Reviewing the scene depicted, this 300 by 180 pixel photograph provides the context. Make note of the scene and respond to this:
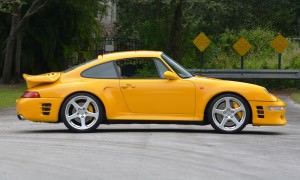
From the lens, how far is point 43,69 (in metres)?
33.9

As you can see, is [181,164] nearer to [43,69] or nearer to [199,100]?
[199,100]

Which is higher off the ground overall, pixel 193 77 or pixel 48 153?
pixel 193 77

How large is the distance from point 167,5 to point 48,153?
23.4m

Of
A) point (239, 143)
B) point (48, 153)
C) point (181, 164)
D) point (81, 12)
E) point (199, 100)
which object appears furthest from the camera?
point (81, 12)

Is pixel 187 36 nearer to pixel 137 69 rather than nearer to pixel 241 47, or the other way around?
pixel 241 47

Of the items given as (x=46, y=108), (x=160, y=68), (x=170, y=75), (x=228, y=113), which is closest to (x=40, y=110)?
(x=46, y=108)

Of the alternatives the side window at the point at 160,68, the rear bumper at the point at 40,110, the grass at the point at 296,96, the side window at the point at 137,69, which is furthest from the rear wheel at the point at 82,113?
the grass at the point at 296,96

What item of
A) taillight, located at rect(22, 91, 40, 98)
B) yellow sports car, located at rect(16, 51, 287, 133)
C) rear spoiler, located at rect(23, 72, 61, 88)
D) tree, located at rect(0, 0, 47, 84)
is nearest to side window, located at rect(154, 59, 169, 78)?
yellow sports car, located at rect(16, 51, 287, 133)

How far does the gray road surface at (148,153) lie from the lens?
868 centimetres

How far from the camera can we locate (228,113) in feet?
42.0

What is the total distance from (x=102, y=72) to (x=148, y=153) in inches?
131

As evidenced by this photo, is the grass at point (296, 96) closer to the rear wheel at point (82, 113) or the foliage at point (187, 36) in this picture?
the foliage at point (187, 36)

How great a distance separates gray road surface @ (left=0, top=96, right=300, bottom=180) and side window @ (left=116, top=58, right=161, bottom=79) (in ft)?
2.98

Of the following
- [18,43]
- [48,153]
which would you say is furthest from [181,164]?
[18,43]
